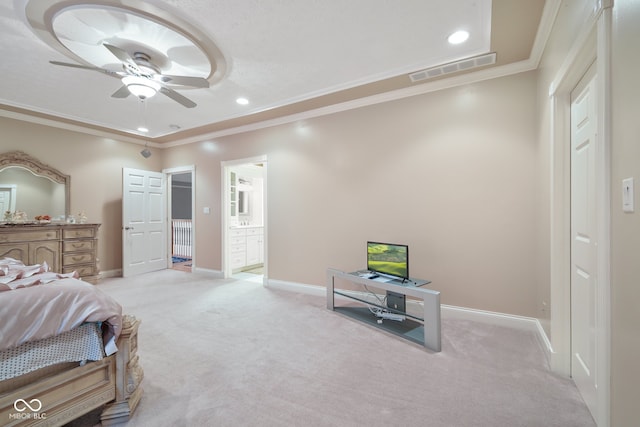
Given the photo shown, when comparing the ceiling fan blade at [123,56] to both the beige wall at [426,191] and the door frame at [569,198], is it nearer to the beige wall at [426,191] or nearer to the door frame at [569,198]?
the beige wall at [426,191]

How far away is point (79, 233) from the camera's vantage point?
177 inches

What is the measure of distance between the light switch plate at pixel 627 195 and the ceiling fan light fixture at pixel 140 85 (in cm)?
344

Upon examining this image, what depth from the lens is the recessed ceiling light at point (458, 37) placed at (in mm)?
2361

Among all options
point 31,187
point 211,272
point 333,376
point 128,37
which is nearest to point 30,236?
point 31,187

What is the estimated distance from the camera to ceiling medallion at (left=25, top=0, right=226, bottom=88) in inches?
80.4

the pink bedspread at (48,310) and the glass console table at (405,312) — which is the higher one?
the pink bedspread at (48,310)

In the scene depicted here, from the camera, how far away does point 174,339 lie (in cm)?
267

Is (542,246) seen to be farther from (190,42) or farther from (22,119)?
(22,119)

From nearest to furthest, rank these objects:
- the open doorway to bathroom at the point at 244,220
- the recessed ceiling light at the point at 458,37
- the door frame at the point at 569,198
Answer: the door frame at the point at 569,198 < the recessed ceiling light at the point at 458,37 < the open doorway to bathroom at the point at 244,220

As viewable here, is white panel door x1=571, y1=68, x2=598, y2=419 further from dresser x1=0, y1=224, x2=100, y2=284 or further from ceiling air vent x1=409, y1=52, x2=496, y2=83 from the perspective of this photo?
dresser x1=0, y1=224, x2=100, y2=284

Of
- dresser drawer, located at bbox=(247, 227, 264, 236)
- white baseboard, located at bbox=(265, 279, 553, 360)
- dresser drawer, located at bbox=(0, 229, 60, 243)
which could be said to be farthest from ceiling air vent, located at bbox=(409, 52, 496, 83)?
dresser drawer, located at bbox=(0, 229, 60, 243)

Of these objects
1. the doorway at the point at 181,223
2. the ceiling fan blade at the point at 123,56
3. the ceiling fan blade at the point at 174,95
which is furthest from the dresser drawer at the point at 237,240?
the ceiling fan blade at the point at 123,56

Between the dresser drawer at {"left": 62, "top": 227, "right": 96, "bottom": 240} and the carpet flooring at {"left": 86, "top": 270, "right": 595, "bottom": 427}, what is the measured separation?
7.39 feet

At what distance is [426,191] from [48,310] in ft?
10.8
